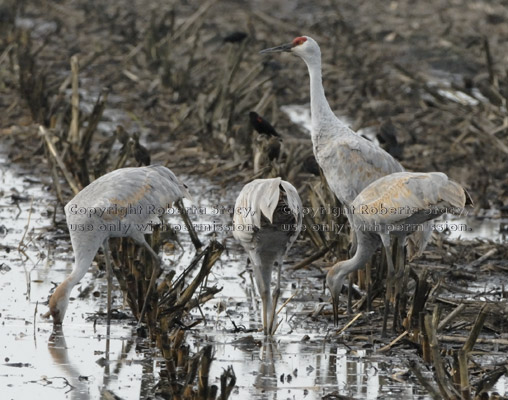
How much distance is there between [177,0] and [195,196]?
11546 mm

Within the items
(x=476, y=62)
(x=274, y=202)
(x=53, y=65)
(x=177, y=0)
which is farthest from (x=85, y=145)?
(x=177, y=0)

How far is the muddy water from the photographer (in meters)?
5.62

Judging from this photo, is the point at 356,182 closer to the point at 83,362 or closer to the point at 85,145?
the point at 83,362

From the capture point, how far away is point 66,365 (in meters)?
5.92

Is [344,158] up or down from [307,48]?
down

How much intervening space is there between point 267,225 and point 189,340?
0.83 meters

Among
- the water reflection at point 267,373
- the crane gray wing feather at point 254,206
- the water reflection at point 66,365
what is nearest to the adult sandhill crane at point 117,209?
the water reflection at point 66,365

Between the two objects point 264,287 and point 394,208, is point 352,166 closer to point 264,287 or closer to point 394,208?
point 394,208

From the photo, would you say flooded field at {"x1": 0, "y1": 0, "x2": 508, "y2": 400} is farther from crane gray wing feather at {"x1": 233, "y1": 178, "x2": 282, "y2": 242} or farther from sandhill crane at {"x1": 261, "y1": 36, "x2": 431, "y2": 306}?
sandhill crane at {"x1": 261, "y1": 36, "x2": 431, "y2": 306}

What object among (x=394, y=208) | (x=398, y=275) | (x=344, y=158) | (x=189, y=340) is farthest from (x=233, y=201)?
(x=189, y=340)

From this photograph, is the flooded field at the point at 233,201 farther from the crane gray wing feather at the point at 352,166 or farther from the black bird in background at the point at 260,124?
the crane gray wing feather at the point at 352,166

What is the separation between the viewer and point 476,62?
16.4m

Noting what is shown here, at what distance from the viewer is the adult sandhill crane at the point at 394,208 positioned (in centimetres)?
659

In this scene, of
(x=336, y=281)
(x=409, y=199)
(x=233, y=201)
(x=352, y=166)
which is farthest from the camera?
(x=233, y=201)
